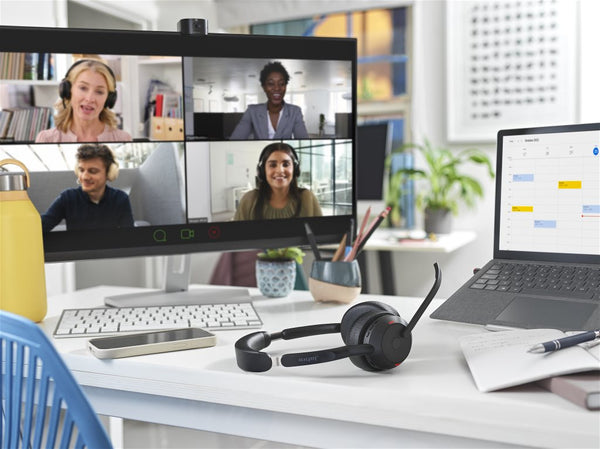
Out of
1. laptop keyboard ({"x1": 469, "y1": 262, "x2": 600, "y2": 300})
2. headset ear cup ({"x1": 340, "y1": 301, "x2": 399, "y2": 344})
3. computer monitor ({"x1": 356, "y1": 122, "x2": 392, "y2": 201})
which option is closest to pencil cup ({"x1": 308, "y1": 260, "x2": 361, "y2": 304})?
laptop keyboard ({"x1": 469, "y1": 262, "x2": 600, "y2": 300})

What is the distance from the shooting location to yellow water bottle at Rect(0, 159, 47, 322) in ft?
3.27

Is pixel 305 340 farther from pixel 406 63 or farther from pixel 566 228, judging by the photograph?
pixel 406 63

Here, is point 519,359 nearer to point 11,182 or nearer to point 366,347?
point 366,347

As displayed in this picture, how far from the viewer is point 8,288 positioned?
39.5 inches

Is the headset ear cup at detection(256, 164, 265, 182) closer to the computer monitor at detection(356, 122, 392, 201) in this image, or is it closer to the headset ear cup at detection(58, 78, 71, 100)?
the headset ear cup at detection(58, 78, 71, 100)

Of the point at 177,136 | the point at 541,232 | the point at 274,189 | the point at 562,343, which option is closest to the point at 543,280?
the point at 541,232

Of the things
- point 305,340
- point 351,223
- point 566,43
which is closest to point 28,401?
point 305,340

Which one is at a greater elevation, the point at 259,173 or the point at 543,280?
the point at 259,173

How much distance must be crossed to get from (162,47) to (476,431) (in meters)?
0.90

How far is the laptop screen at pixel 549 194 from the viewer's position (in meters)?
1.06

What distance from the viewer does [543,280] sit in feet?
3.38

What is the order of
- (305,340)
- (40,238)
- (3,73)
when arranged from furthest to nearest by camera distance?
(3,73), (40,238), (305,340)

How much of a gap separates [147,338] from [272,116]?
0.57m

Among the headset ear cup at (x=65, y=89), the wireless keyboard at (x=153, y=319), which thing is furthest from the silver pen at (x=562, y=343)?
the headset ear cup at (x=65, y=89)
